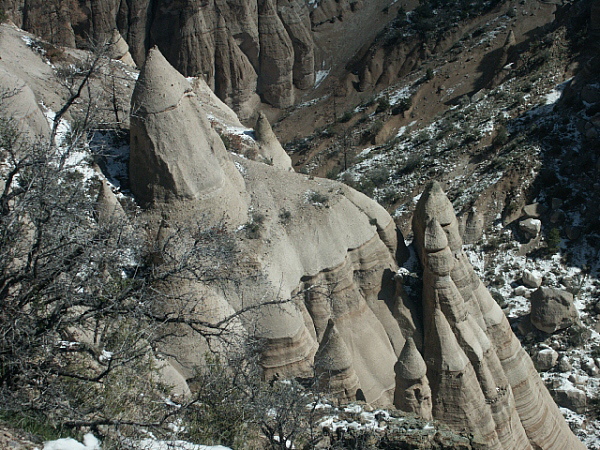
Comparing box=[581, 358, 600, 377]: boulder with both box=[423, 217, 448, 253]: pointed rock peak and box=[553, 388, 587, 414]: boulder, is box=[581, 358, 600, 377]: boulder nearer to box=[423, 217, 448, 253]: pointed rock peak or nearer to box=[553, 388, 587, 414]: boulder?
box=[553, 388, 587, 414]: boulder

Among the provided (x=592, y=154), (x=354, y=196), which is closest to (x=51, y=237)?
(x=354, y=196)

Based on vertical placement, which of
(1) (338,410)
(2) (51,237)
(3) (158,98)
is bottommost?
(1) (338,410)

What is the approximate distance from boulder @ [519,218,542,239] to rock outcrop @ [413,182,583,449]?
11936mm

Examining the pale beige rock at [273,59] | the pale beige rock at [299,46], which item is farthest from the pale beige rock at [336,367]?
the pale beige rock at [299,46]

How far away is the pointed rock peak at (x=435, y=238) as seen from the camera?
17.2 metres

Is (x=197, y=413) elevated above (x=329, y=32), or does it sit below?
below

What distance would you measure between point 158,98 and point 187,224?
9.71ft

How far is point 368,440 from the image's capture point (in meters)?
10.1

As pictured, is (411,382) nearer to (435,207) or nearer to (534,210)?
(435,207)

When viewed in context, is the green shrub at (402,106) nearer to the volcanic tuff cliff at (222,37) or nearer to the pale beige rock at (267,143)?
the volcanic tuff cliff at (222,37)

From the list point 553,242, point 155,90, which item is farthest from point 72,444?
point 553,242

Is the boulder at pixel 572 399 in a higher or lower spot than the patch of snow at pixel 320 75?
lower

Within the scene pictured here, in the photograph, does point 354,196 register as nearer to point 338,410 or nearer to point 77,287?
point 338,410

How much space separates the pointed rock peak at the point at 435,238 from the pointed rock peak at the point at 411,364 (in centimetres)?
298
